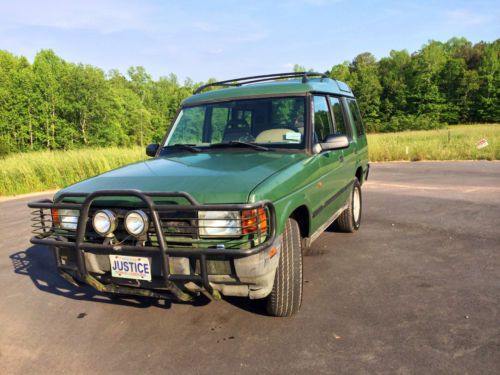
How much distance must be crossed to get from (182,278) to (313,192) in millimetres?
1597

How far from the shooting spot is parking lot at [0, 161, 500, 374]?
2.60 m

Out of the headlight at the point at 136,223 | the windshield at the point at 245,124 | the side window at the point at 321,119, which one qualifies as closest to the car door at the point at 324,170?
the side window at the point at 321,119

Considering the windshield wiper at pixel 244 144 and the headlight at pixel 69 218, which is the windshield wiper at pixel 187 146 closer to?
the windshield wiper at pixel 244 144

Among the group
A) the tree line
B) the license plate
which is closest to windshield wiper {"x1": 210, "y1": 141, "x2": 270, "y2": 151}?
the license plate

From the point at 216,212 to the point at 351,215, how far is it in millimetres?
3335

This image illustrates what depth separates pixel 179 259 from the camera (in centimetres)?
258

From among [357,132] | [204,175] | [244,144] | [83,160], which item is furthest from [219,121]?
[83,160]

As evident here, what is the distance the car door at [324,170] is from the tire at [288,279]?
0.60 m

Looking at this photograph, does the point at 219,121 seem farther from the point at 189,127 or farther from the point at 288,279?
the point at 288,279

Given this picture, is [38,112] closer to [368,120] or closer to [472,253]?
[472,253]

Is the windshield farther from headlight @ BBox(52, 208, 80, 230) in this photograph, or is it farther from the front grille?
headlight @ BBox(52, 208, 80, 230)

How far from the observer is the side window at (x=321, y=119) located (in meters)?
4.03

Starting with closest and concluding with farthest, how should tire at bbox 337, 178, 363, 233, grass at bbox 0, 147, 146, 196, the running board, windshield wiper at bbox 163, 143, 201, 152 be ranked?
the running board → windshield wiper at bbox 163, 143, 201, 152 → tire at bbox 337, 178, 363, 233 → grass at bbox 0, 147, 146, 196

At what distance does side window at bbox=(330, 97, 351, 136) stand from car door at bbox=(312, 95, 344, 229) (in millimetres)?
183
